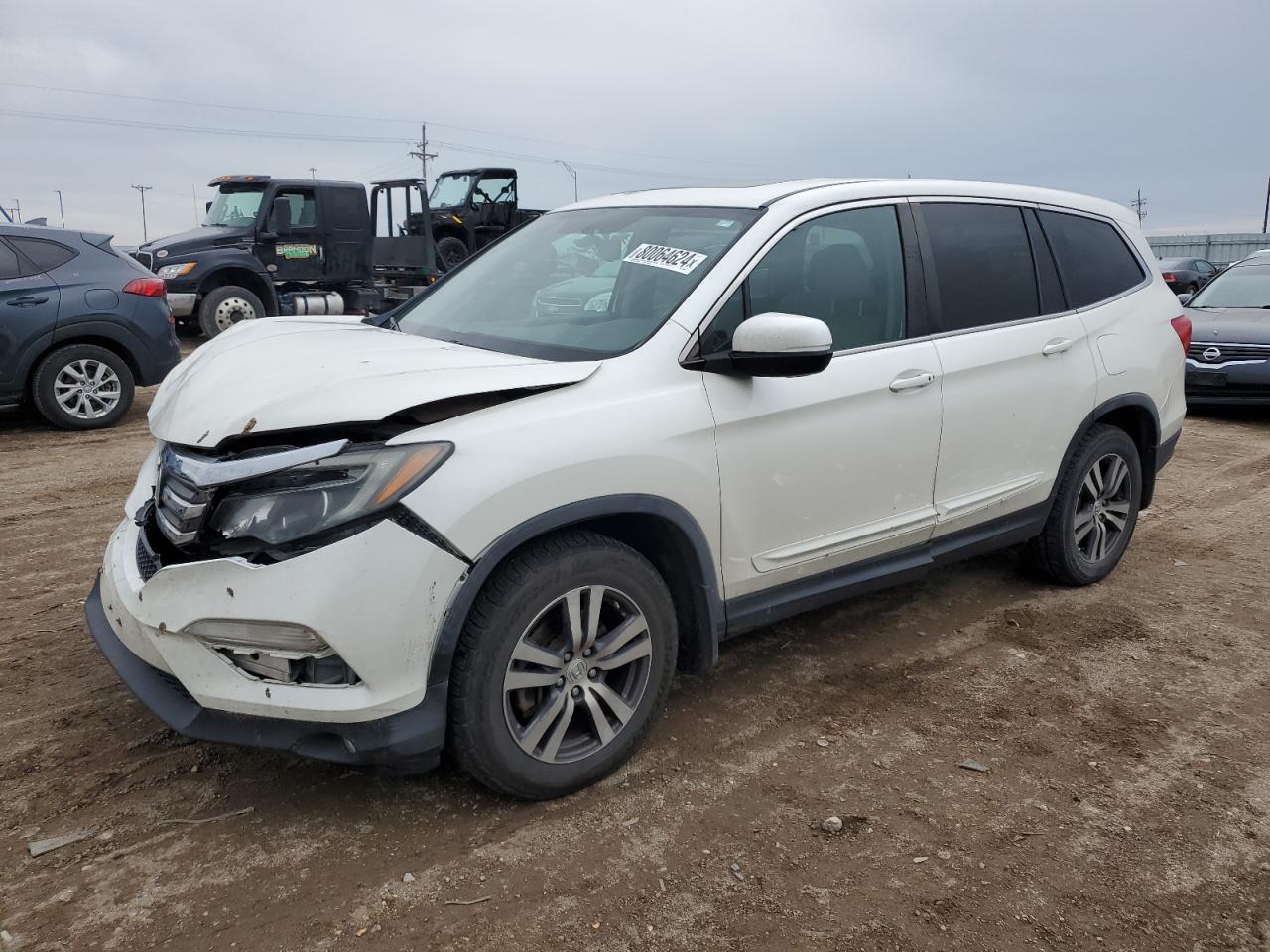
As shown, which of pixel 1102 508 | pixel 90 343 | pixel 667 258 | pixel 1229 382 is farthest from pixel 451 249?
pixel 667 258

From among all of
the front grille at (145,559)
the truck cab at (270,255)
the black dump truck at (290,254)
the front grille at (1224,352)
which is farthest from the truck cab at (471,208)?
the front grille at (145,559)

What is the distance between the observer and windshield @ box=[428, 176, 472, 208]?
2034cm

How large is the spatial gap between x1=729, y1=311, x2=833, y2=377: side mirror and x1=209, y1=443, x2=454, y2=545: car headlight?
0.96 m

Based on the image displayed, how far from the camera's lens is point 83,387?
330 inches

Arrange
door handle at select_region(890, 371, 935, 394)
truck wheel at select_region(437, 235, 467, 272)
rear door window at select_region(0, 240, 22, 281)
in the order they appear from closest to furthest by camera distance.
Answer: door handle at select_region(890, 371, 935, 394)
rear door window at select_region(0, 240, 22, 281)
truck wheel at select_region(437, 235, 467, 272)

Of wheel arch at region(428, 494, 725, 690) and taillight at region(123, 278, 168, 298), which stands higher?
taillight at region(123, 278, 168, 298)

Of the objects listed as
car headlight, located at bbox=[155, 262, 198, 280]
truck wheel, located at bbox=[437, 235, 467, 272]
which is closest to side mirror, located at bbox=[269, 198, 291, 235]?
car headlight, located at bbox=[155, 262, 198, 280]

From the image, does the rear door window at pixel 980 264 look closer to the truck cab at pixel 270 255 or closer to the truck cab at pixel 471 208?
the truck cab at pixel 270 255

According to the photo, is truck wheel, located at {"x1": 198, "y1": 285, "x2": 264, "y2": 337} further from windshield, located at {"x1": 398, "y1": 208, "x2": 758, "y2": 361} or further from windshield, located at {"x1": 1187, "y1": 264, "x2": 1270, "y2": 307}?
windshield, located at {"x1": 1187, "y1": 264, "x2": 1270, "y2": 307}

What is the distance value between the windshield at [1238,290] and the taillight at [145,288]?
1009 cm

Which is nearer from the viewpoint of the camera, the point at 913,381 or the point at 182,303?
the point at 913,381

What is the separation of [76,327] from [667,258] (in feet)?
21.7

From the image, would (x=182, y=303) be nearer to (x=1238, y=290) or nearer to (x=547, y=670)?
(x=547, y=670)

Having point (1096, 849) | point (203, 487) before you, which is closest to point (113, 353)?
point (203, 487)
